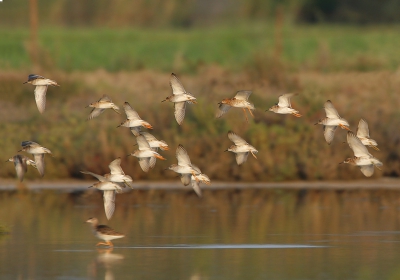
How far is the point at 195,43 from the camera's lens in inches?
2144

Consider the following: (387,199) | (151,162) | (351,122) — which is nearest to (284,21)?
(351,122)

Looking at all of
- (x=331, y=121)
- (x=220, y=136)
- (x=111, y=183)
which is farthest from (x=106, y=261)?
(x=220, y=136)

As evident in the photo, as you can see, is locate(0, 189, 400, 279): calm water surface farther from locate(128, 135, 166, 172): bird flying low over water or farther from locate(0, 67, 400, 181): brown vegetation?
locate(0, 67, 400, 181): brown vegetation

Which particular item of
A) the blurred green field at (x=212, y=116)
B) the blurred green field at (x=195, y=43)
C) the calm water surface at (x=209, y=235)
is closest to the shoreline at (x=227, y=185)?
the blurred green field at (x=212, y=116)

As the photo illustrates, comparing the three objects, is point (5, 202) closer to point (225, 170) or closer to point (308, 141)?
point (225, 170)

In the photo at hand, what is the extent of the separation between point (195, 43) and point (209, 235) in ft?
126

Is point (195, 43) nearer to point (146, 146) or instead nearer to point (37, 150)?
point (37, 150)

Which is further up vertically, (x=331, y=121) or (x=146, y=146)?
(x=331, y=121)

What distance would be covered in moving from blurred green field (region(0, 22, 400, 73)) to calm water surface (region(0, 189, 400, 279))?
24.7 meters

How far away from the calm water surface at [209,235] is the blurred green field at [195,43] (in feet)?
81.2

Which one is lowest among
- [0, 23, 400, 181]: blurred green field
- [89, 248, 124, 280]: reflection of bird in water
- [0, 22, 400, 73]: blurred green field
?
[89, 248, 124, 280]: reflection of bird in water

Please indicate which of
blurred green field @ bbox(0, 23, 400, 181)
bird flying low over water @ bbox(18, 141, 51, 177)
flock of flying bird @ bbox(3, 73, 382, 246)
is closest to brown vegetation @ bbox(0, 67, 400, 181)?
blurred green field @ bbox(0, 23, 400, 181)

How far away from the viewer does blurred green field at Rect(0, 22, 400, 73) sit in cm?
4994

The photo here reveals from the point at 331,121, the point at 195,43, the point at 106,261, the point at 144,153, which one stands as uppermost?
the point at 195,43
